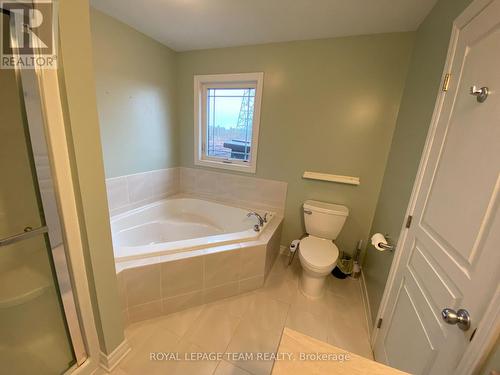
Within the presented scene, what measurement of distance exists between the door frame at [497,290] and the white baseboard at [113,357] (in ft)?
5.20

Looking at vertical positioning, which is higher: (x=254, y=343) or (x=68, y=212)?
(x=68, y=212)

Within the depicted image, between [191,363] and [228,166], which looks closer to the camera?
[191,363]

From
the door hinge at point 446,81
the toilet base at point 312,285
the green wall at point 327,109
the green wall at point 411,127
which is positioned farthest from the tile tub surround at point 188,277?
the door hinge at point 446,81

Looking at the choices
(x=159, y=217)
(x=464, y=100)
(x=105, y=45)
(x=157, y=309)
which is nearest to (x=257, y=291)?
(x=157, y=309)

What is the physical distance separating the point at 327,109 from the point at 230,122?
1.10 m

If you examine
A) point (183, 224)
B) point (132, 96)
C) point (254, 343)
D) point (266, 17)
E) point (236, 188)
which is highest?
point (266, 17)

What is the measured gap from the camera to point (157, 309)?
4.81ft

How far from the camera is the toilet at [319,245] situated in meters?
1.66

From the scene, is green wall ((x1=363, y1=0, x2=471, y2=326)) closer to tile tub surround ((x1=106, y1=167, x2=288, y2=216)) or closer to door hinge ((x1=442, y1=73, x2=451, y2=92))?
door hinge ((x1=442, y1=73, x2=451, y2=92))

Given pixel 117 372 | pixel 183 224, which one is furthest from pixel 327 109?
pixel 117 372

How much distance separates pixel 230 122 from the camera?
95.3 inches

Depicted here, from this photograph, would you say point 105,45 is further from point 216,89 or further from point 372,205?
point 372,205

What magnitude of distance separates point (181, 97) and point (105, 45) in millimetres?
888

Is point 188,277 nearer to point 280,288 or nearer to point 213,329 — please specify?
point 213,329
